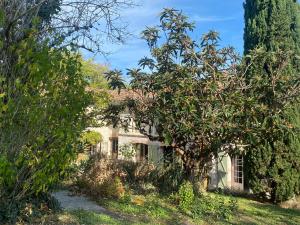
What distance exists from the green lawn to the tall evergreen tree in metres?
1.29

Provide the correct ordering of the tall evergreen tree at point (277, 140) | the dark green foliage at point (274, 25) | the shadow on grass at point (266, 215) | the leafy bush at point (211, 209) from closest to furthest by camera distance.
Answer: the leafy bush at point (211, 209) → the shadow on grass at point (266, 215) → the tall evergreen tree at point (277, 140) → the dark green foliage at point (274, 25)

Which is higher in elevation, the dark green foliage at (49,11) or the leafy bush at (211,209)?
the dark green foliage at (49,11)

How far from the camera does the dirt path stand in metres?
9.38

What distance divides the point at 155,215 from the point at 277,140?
20.4ft

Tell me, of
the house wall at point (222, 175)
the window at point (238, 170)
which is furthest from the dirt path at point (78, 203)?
the window at point (238, 170)

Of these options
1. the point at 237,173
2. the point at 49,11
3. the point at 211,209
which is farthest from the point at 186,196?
the point at 237,173

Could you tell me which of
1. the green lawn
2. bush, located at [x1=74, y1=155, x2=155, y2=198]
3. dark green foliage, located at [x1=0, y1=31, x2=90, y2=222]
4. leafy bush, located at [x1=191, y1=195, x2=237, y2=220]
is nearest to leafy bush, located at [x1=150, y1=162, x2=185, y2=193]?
bush, located at [x1=74, y1=155, x2=155, y2=198]

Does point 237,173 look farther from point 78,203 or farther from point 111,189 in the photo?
point 78,203

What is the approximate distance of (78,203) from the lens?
1016cm

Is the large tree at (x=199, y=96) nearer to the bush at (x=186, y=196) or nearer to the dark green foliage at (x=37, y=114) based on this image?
the bush at (x=186, y=196)

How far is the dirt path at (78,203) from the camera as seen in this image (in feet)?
30.8

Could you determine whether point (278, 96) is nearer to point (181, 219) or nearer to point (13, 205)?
point (181, 219)

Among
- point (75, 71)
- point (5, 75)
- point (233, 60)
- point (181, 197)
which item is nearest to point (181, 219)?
point (181, 197)

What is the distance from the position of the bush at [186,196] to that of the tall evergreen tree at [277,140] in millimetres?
3635
